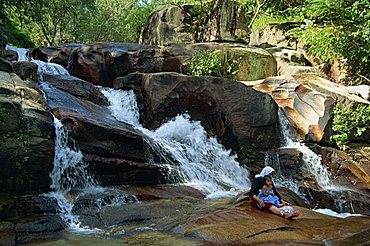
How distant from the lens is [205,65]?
52.1ft

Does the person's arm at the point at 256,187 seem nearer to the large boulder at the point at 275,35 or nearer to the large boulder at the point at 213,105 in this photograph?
the large boulder at the point at 213,105

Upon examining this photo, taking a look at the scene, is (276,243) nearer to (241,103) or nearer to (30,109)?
(30,109)

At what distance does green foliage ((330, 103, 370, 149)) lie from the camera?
13.7m

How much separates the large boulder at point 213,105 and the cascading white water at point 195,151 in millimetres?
371

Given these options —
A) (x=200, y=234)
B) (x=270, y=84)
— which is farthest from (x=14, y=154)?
(x=270, y=84)

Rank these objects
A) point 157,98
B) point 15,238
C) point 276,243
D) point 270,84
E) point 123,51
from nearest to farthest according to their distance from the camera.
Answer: point 276,243
point 15,238
point 157,98
point 270,84
point 123,51

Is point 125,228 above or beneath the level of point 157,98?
beneath

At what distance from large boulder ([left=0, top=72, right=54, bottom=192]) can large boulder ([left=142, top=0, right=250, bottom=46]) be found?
1456 centimetres

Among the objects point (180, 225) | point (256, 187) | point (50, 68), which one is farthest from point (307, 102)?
point (50, 68)

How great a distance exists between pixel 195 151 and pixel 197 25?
12491mm

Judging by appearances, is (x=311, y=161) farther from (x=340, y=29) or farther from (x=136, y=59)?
(x=136, y=59)

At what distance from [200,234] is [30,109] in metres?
5.42

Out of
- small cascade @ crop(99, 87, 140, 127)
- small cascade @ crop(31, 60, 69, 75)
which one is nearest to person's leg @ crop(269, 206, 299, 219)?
small cascade @ crop(99, 87, 140, 127)

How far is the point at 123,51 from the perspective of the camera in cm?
1630
